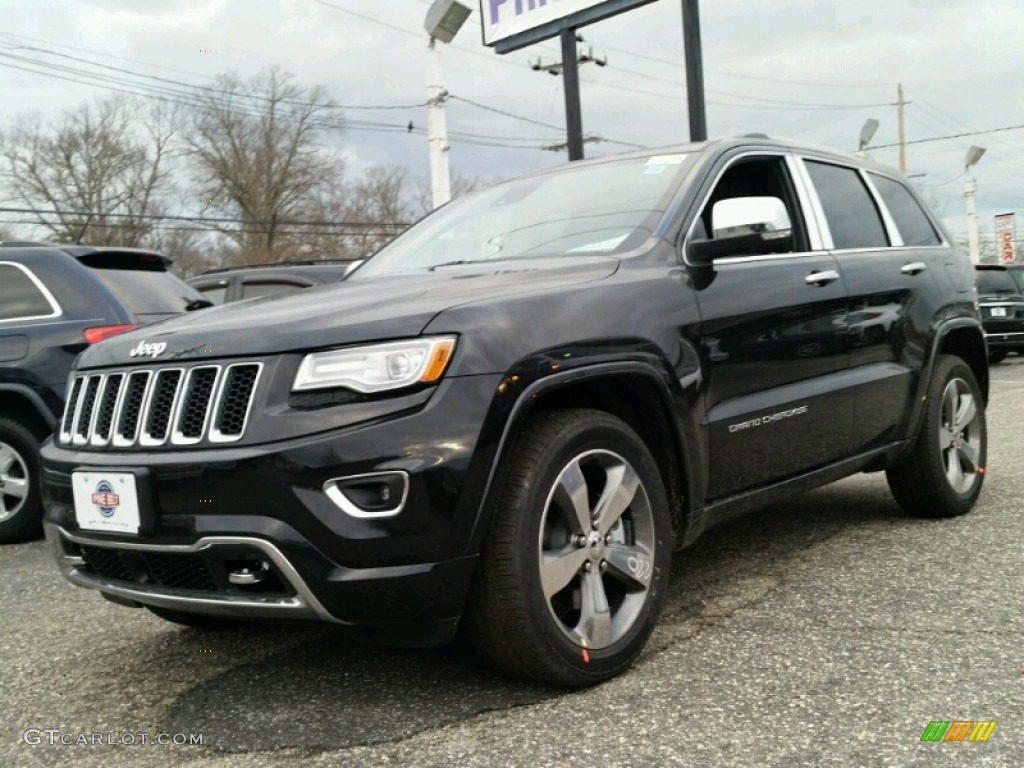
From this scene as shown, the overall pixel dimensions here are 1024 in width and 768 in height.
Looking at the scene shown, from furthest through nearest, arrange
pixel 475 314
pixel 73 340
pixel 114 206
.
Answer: pixel 114 206
pixel 73 340
pixel 475 314

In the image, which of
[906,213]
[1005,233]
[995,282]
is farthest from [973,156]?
[906,213]

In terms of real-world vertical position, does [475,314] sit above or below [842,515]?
above

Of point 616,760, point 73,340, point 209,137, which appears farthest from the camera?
point 209,137

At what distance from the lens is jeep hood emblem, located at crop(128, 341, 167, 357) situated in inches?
111

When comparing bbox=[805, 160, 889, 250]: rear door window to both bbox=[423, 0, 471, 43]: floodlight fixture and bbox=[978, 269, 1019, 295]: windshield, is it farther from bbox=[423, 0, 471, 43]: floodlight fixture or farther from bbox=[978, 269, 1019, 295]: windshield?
bbox=[978, 269, 1019, 295]: windshield

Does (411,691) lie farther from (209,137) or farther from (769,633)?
(209,137)

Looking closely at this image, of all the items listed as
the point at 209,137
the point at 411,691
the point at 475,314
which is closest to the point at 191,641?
the point at 411,691

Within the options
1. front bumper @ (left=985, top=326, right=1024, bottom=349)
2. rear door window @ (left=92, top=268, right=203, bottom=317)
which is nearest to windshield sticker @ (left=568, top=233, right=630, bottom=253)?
rear door window @ (left=92, top=268, right=203, bottom=317)

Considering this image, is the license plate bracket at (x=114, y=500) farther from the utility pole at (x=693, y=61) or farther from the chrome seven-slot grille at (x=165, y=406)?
the utility pole at (x=693, y=61)

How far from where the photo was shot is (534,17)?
1852 cm

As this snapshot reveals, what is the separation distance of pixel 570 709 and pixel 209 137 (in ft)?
165

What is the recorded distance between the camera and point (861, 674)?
9.40ft

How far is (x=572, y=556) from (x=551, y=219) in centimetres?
149

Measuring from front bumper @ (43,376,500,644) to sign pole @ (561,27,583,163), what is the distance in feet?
53.3
